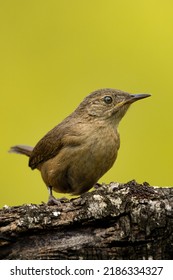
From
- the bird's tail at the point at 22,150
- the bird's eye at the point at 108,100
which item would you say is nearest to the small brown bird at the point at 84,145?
the bird's eye at the point at 108,100

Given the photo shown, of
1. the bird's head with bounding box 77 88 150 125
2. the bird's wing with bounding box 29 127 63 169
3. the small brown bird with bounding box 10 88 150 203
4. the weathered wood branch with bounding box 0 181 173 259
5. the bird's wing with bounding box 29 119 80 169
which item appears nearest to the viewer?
the weathered wood branch with bounding box 0 181 173 259

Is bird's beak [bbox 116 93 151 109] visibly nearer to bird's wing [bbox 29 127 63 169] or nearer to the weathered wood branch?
bird's wing [bbox 29 127 63 169]

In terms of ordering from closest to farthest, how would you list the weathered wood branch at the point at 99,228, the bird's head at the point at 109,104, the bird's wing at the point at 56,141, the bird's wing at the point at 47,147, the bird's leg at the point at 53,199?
the weathered wood branch at the point at 99,228 < the bird's leg at the point at 53,199 < the bird's wing at the point at 56,141 < the bird's wing at the point at 47,147 < the bird's head at the point at 109,104

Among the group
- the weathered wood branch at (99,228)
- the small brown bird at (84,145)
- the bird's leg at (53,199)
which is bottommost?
the weathered wood branch at (99,228)

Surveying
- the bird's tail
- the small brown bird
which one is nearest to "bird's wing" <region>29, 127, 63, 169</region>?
the small brown bird

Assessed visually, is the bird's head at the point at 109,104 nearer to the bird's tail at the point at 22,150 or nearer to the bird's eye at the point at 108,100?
the bird's eye at the point at 108,100

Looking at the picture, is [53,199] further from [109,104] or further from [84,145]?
[109,104]

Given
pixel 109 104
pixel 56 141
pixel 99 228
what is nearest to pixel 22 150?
pixel 56 141
